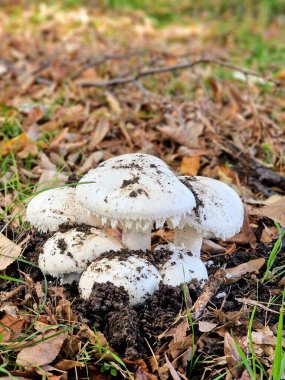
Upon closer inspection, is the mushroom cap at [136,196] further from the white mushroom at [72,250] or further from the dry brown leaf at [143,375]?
the dry brown leaf at [143,375]

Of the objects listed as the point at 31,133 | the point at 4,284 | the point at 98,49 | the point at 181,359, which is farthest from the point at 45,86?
the point at 181,359

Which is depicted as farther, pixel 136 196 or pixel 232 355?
pixel 136 196

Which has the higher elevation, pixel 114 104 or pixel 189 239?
pixel 189 239

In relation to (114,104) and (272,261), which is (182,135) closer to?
(114,104)

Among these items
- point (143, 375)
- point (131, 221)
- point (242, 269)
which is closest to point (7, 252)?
point (131, 221)

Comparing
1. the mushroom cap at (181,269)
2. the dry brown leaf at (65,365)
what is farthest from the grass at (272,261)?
the dry brown leaf at (65,365)

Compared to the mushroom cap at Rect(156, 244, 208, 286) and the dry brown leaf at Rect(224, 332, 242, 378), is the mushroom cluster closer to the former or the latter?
the mushroom cap at Rect(156, 244, 208, 286)

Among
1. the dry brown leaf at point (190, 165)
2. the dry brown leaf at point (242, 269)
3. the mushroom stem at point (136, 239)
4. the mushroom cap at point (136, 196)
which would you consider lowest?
the dry brown leaf at point (190, 165)
